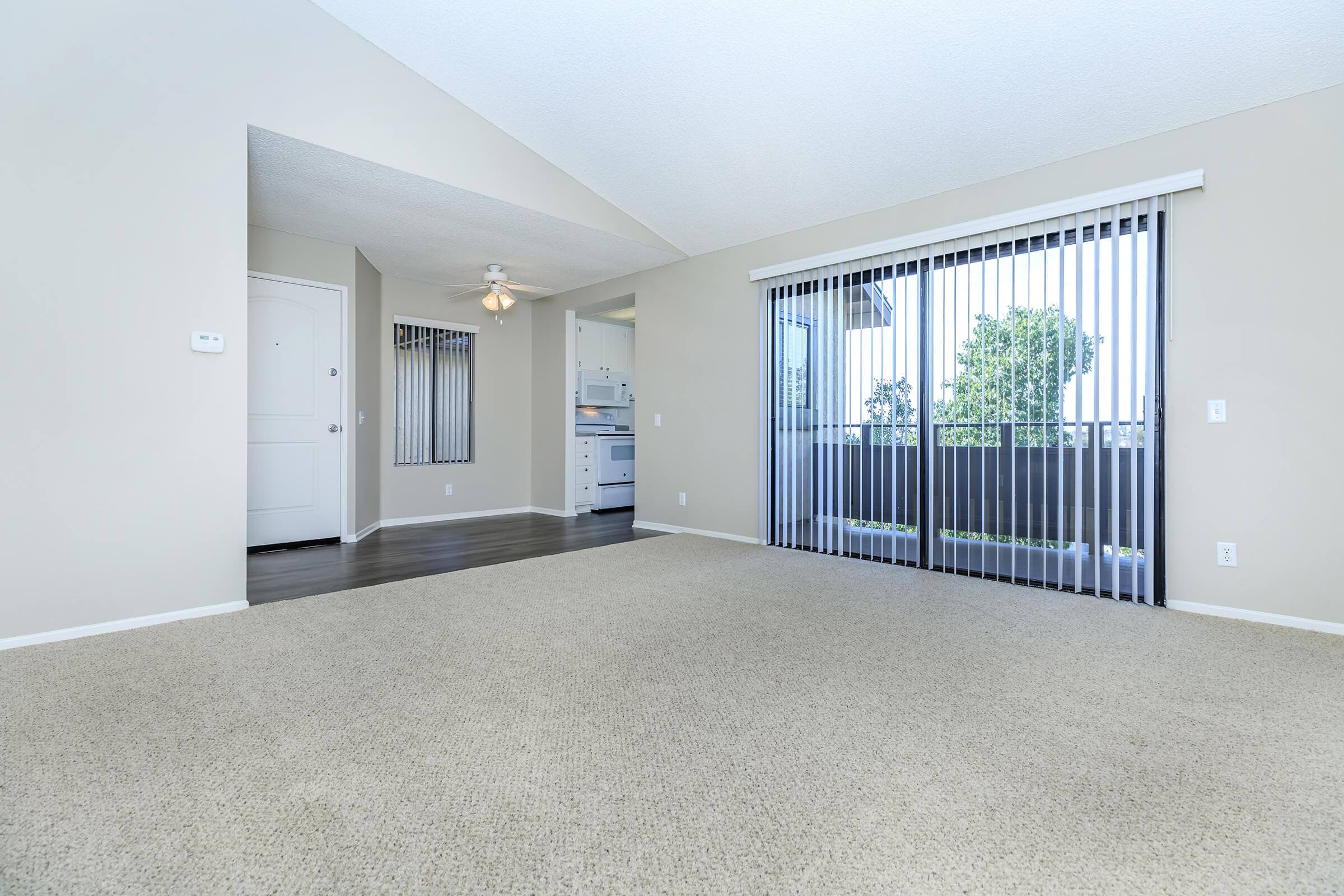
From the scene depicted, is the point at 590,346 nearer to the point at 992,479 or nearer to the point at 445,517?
the point at 445,517

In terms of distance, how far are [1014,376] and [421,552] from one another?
13.2 feet

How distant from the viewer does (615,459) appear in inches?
275

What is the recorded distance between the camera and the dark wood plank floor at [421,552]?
3637 mm

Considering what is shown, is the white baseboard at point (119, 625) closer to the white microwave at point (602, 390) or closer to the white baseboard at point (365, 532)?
the white baseboard at point (365, 532)

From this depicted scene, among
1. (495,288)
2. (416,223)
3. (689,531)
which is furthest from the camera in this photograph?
(495,288)

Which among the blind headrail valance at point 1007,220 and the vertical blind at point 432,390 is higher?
the blind headrail valance at point 1007,220

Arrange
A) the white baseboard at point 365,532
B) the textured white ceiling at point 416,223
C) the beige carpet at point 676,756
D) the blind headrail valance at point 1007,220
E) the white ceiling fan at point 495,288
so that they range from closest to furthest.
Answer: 1. the beige carpet at point 676,756
2. the blind headrail valance at point 1007,220
3. the textured white ceiling at point 416,223
4. the white baseboard at point 365,532
5. the white ceiling fan at point 495,288

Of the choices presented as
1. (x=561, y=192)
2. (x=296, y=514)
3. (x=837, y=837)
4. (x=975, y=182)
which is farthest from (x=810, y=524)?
(x=296, y=514)

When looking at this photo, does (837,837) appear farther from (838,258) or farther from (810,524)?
(838,258)

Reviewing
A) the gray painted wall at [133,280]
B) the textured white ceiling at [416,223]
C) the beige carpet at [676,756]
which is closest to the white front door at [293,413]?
the textured white ceiling at [416,223]

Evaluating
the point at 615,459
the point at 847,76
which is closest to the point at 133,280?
the point at 847,76

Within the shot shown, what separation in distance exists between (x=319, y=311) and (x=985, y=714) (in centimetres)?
502

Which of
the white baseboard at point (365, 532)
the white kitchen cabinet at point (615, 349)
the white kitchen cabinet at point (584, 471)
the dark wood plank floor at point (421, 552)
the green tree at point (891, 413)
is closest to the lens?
the dark wood plank floor at point (421, 552)

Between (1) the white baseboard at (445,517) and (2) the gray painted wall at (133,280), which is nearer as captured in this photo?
(2) the gray painted wall at (133,280)
